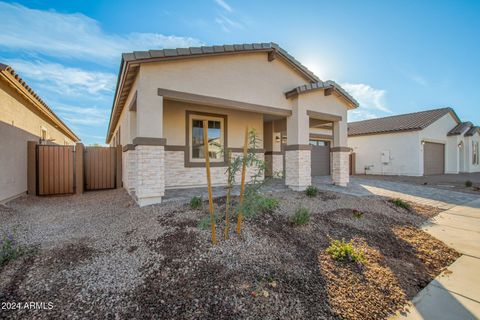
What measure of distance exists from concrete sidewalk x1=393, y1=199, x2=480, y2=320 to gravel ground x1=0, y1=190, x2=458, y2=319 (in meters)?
0.15

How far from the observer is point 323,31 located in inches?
302

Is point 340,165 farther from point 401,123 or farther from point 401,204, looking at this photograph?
point 401,123

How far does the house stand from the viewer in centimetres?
560

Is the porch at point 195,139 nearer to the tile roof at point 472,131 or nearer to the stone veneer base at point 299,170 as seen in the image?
the stone veneer base at point 299,170

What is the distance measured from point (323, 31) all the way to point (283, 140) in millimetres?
5403

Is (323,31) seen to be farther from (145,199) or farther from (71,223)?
(71,223)

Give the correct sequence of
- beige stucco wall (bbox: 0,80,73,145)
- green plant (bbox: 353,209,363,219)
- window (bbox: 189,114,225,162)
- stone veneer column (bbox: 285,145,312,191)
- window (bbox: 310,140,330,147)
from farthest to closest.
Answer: window (bbox: 310,140,330,147) < window (bbox: 189,114,225,162) < stone veneer column (bbox: 285,145,312,191) < beige stucco wall (bbox: 0,80,73,145) < green plant (bbox: 353,209,363,219)

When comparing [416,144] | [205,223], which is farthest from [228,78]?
[416,144]

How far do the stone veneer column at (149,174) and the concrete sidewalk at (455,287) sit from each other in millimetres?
5165

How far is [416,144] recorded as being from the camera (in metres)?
15.2

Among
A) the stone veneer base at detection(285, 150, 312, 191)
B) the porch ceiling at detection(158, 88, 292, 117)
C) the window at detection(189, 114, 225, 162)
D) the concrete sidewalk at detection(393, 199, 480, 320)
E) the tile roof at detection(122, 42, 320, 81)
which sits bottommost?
the concrete sidewalk at detection(393, 199, 480, 320)

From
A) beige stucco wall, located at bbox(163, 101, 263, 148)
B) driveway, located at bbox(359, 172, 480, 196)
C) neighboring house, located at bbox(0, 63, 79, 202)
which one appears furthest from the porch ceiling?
driveway, located at bbox(359, 172, 480, 196)

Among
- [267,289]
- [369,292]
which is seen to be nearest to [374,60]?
[369,292]

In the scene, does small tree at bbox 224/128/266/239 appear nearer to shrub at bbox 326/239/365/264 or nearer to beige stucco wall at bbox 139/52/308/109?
shrub at bbox 326/239/365/264
